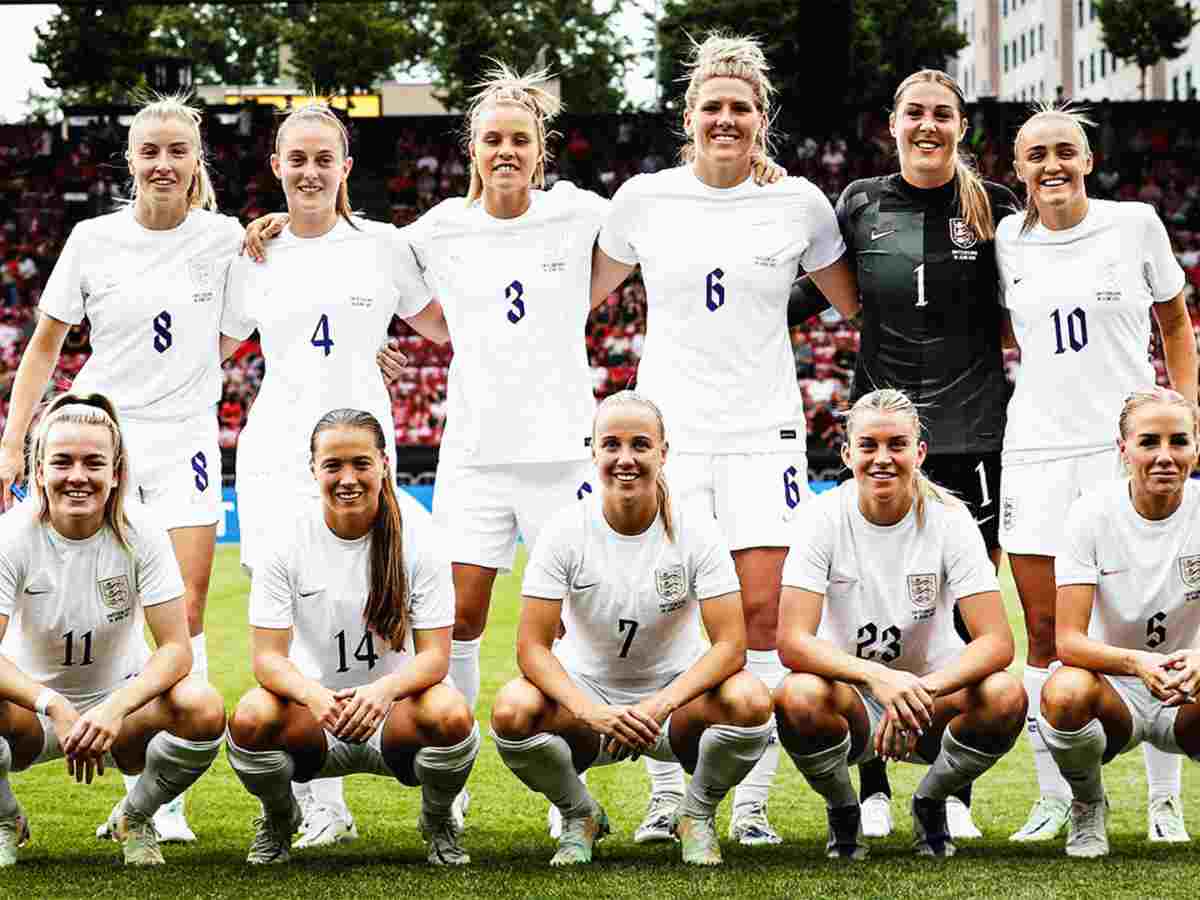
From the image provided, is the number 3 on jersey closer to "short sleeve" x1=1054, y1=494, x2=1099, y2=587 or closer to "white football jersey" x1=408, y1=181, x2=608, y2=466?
"white football jersey" x1=408, y1=181, x2=608, y2=466

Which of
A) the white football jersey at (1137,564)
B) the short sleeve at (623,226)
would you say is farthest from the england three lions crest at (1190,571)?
the short sleeve at (623,226)

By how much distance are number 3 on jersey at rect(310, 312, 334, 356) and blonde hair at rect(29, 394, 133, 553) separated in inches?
33.0

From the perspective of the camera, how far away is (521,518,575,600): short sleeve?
15.3 ft

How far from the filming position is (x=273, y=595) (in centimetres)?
461

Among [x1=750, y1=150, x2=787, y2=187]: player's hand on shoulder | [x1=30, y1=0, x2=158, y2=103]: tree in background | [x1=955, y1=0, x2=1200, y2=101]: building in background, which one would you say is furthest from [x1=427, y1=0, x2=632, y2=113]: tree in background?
[x1=750, y1=150, x2=787, y2=187]: player's hand on shoulder

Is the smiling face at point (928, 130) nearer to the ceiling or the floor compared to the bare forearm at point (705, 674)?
nearer to the ceiling

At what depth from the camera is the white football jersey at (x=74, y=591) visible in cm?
461

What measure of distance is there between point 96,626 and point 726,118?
2.33 meters

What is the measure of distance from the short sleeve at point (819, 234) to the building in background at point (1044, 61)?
3838 cm

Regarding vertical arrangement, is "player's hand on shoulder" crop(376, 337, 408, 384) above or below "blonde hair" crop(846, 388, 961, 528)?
above

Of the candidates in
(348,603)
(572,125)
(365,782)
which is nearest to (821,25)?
(572,125)

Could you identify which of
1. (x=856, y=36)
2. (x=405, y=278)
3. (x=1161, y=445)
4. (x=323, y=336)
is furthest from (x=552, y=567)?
(x=856, y=36)

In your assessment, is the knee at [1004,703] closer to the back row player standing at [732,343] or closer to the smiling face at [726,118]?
the back row player standing at [732,343]

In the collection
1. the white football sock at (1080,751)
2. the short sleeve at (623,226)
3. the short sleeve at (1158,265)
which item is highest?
the short sleeve at (623,226)
